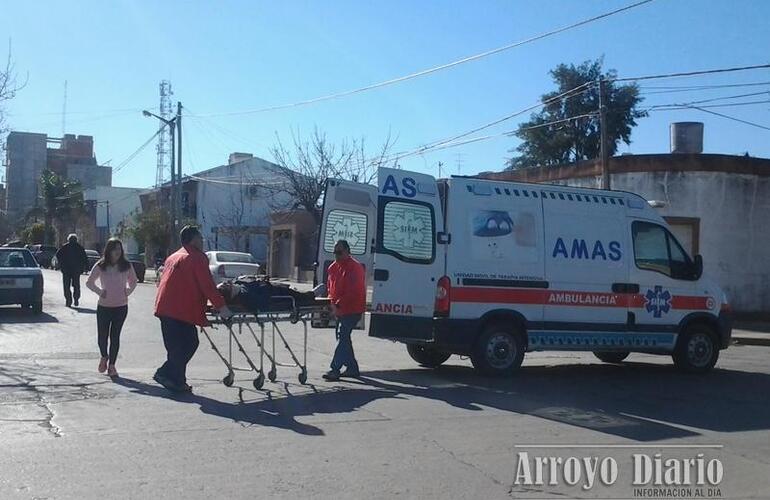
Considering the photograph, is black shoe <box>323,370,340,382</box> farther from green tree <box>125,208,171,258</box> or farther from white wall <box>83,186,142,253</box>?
white wall <box>83,186,142,253</box>

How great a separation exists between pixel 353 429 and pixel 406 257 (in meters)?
3.45

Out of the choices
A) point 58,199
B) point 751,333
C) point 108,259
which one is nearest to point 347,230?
point 108,259

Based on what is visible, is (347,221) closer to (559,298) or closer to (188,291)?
(559,298)

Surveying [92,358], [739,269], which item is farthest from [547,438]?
[739,269]

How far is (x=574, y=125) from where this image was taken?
Result: 48.1m

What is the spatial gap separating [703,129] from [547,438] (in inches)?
801

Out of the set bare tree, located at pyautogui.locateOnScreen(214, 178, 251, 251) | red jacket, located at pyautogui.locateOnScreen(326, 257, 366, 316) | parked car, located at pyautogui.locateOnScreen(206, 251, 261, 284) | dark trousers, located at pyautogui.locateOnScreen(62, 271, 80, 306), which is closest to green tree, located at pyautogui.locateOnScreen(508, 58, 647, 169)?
bare tree, located at pyautogui.locateOnScreen(214, 178, 251, 251)

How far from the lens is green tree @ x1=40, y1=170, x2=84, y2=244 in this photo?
7131 cm

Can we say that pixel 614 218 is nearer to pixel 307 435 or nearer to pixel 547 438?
pixel 547 438

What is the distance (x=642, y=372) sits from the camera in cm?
1311

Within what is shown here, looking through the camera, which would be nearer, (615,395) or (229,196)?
(615,395)

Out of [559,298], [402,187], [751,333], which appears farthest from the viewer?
[751,333]

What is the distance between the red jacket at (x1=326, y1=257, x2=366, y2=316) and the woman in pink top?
2.51 metres

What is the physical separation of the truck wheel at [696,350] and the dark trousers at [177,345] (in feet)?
23.8
